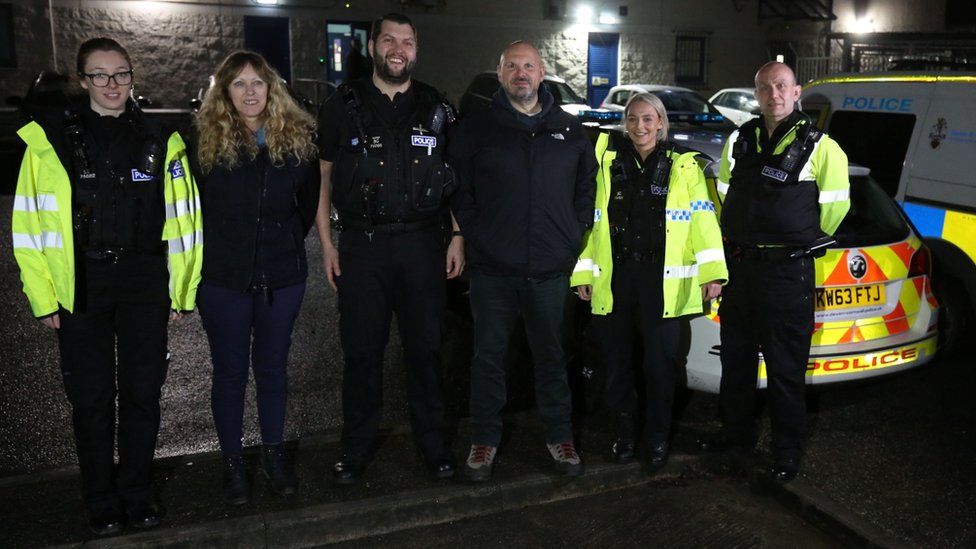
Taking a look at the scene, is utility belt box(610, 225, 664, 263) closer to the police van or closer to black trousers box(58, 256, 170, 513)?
black trousers box(58, 256, 170, 513)

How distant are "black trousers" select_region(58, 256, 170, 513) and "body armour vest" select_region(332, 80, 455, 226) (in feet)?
2.71

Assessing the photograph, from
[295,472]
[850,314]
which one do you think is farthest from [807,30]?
[295,472]

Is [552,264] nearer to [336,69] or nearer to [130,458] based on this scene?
[130,458]

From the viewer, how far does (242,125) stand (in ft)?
11.9

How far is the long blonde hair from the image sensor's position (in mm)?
3572

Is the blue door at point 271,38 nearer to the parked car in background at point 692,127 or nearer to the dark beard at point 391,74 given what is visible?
the parked car in background at point 692,127

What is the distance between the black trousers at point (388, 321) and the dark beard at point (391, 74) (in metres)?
0.64

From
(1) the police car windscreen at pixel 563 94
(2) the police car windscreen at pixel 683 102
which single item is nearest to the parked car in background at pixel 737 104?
(2) the police car windscreen at pixel 683 102

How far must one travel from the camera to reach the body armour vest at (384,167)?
12.5 feet

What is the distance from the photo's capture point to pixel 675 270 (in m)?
4.07

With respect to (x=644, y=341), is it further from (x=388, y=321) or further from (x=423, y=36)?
(x=423, y=36)

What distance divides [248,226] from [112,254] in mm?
520

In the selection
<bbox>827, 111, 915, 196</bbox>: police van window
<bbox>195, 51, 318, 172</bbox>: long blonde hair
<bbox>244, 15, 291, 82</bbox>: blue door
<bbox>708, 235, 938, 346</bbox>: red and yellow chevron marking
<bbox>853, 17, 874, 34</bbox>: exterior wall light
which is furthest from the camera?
<bbox>853, 17, 874, 34</bbox>: exterior wall light

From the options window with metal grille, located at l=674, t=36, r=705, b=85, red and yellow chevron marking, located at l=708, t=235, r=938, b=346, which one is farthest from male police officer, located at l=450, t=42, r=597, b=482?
window with metal grille, located at l=674, t=36, r=705, b=85
